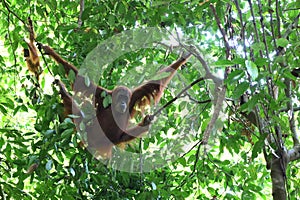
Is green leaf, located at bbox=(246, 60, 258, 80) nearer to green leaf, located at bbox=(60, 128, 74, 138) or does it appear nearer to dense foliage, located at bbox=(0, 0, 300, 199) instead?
dense foliage, located at bbox=(0, 0, 300, 199)

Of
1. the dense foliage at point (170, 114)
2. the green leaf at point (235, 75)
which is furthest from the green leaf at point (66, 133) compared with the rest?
the green leaf at point (235, 75)

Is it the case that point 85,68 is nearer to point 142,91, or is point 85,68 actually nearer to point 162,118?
point 162,118

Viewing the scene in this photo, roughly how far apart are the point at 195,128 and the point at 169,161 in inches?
7.5

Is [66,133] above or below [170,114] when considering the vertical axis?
below

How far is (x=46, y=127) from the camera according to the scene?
1.69m

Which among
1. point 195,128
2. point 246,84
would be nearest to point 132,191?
point 195,128

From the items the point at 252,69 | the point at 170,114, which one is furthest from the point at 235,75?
the point at 170,114

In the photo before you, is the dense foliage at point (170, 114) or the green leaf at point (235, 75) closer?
the green leaf at point (235, 75)

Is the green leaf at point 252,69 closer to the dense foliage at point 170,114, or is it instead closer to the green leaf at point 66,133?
the dense foliage at point 170,114

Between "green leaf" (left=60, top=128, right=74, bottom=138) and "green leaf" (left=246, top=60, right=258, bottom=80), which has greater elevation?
"green leaf" (left=246, top=60, right=258, bottom=80)

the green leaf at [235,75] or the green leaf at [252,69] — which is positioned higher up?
the green leaf at [235,75]

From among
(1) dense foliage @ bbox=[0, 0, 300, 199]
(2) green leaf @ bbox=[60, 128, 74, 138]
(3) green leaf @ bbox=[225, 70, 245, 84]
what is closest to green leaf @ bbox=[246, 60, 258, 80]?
(3) green leaf @ bbox=[225, 70, 245, 84]

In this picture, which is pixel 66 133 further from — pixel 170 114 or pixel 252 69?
pixel 170 114

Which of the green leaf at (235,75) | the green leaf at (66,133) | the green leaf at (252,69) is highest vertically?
the green leaf at (235,75)
